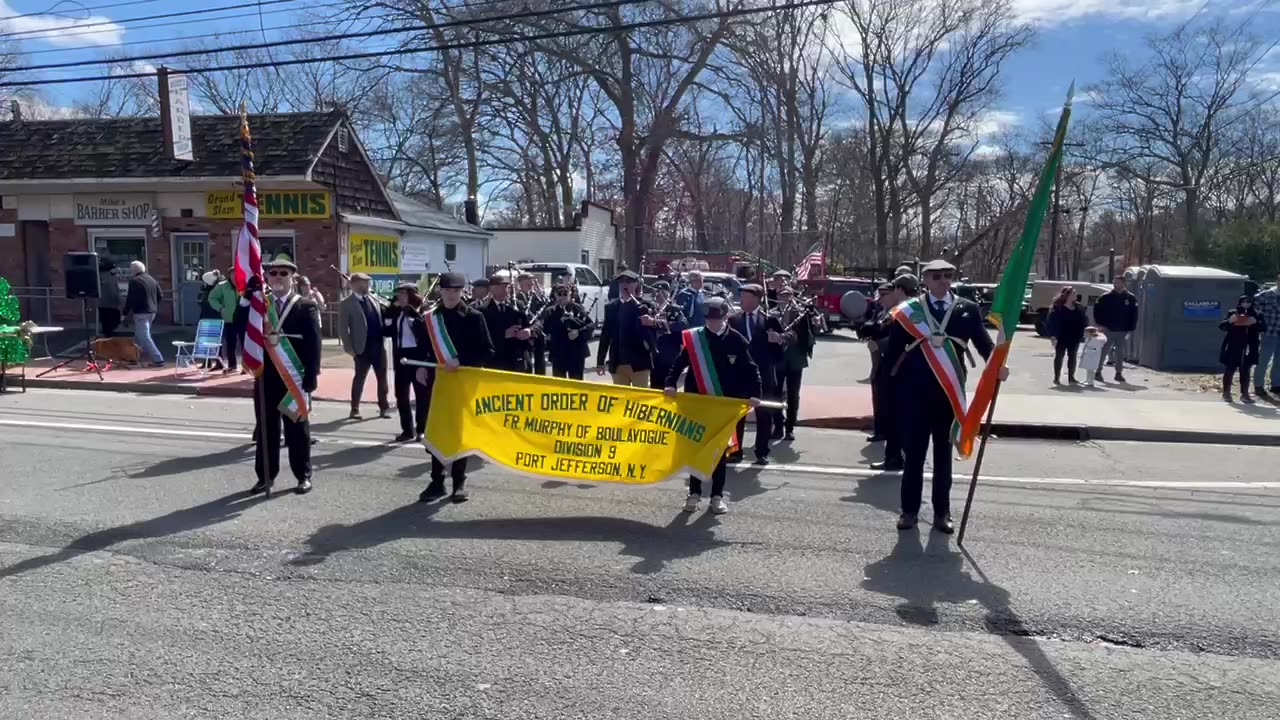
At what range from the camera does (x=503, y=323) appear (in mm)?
8477

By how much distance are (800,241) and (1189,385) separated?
117ft

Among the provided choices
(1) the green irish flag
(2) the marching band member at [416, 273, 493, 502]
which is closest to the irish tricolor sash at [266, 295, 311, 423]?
(2) the marching band member at [416, 273, 493, 502]

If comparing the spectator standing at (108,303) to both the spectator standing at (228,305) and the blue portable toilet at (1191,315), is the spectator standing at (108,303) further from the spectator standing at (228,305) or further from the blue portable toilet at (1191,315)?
the blue portable toilet at (1191,315)

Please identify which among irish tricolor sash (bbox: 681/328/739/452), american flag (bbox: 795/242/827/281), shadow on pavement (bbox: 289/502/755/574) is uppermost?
american flag (bbox: 795/242/827/281)

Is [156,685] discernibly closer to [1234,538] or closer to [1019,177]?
[1234,538]

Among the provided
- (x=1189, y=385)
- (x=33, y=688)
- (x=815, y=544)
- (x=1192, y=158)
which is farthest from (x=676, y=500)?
(x=1192, y=158)

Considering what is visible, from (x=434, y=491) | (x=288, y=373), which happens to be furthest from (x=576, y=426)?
(x=288, y=373)

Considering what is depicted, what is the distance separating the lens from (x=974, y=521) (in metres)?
6.94

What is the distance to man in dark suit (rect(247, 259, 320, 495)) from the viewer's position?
7.61m

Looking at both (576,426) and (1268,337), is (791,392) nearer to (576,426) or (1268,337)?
(576,426)

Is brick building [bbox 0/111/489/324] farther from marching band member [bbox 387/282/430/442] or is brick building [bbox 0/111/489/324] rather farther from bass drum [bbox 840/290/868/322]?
bass drum [bbox 840/290/868/322]

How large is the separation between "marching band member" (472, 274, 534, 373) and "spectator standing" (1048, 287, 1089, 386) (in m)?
9.94

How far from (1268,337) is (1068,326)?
2639 millimetres

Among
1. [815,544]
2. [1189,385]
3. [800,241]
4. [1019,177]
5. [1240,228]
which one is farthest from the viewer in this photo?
[1019,177]
